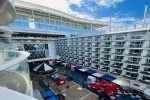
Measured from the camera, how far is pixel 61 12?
151 feet

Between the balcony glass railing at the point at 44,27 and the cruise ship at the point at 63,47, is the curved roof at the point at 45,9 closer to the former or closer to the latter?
the cruise ship at the point at 63,47

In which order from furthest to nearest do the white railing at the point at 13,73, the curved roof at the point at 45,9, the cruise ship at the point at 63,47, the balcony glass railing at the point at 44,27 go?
the curved roof at the point at 45,9
the balcony glass railing at the point at 44,27
the cruise ship at the point at 63,47
the white railing at the point at 13,73

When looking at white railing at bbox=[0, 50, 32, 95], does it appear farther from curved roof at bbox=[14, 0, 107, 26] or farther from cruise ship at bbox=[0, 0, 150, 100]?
curved roof at bbox=[14, 0, 107, 26]

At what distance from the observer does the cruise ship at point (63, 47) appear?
6891 mm

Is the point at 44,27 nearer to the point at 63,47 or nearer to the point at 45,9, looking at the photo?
the point at 45,9

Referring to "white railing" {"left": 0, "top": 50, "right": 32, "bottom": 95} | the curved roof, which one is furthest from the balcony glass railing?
"white railing" {"left": 0, "top": 50, "right": 32, "bottom": 95}

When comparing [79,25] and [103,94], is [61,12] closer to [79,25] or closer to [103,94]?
[79,25]

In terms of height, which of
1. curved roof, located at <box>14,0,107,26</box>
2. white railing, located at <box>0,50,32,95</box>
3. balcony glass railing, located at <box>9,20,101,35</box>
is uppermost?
curved roof, located at <box>14,0,107,26</box>

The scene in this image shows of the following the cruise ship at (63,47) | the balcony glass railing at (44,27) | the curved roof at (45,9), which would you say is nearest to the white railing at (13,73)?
the cruise ship at (63,47)

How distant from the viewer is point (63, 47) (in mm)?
42594

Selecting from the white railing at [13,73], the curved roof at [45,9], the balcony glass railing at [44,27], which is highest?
the curved roof at [45,9]

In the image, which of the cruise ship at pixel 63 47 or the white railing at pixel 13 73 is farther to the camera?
the cruise ship at pixel 63 47

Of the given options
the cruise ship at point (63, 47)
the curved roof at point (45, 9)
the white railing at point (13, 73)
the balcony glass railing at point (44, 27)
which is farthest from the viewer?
the curved roof at point (45, 9)

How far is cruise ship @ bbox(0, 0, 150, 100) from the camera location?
6.89 meters
